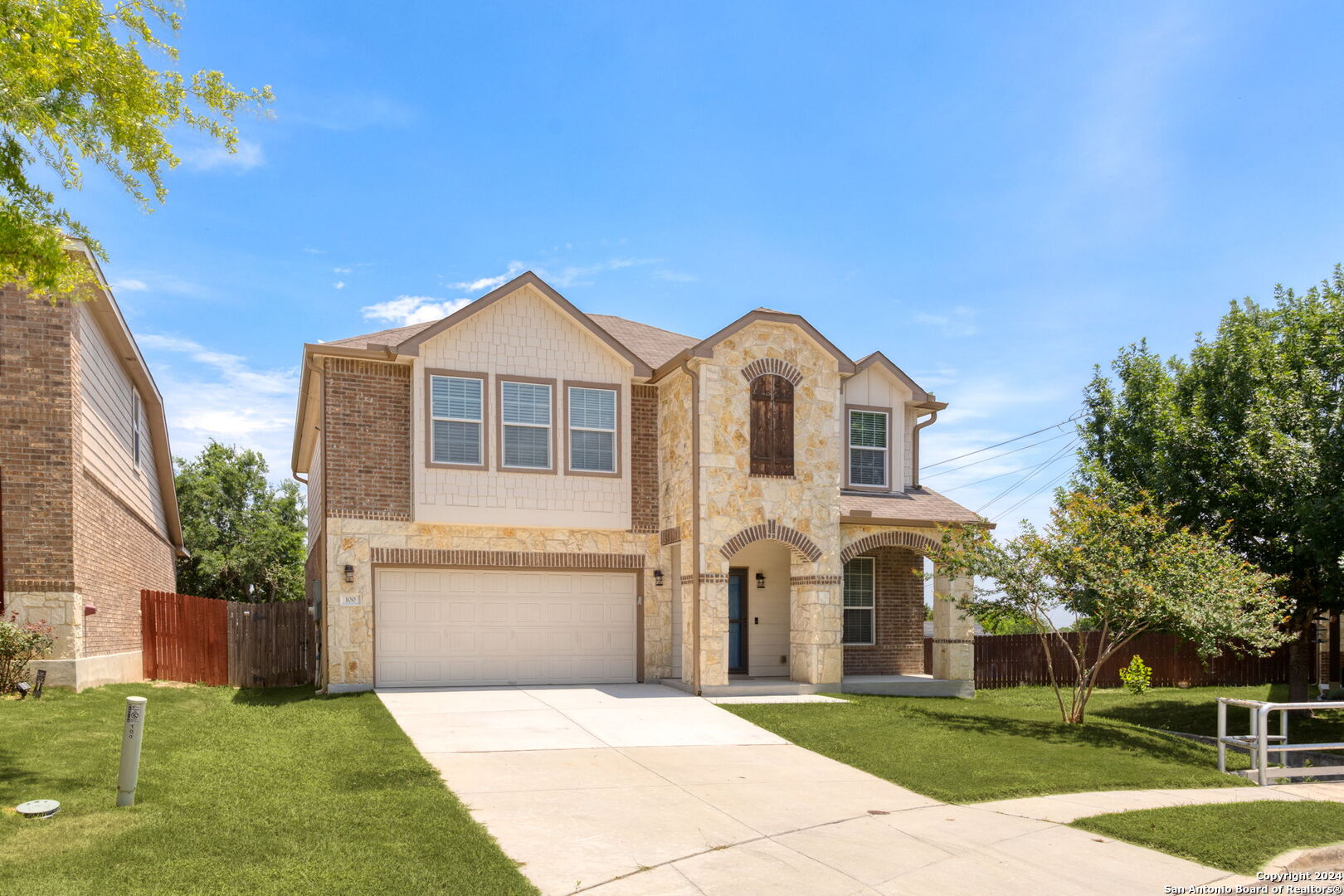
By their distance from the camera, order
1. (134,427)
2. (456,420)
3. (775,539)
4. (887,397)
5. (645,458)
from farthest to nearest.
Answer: (134,427)
(887,397)
(645,458)
(775,539)
(456,420)

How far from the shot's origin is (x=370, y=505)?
1803 centimetres

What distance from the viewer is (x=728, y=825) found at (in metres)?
9.38

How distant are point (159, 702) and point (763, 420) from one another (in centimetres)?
1097

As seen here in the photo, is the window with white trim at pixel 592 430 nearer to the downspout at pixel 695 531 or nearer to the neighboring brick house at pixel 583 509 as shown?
the neighboring brick house at pixel 583 509

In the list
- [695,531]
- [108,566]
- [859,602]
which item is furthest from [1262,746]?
[108,566]

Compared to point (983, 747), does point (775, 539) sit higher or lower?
higher

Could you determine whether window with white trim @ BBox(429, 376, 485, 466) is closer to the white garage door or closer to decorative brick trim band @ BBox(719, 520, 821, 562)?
the white garage door

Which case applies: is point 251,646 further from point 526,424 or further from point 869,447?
point 869,447

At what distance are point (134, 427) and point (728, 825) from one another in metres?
18.2

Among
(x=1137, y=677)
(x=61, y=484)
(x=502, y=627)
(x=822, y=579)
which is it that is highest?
(x=61, y=484)

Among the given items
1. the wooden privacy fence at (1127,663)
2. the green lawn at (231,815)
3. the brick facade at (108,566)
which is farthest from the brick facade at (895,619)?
the brick facade at (108,566)

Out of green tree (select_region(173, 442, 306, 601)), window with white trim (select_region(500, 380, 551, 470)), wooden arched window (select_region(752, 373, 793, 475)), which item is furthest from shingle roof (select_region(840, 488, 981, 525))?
green tree (select_region(173, 442, 306, 601))

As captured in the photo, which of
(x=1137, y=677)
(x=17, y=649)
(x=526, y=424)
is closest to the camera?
(x=17, y=649)

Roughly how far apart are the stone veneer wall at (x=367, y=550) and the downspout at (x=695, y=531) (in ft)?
7.17
